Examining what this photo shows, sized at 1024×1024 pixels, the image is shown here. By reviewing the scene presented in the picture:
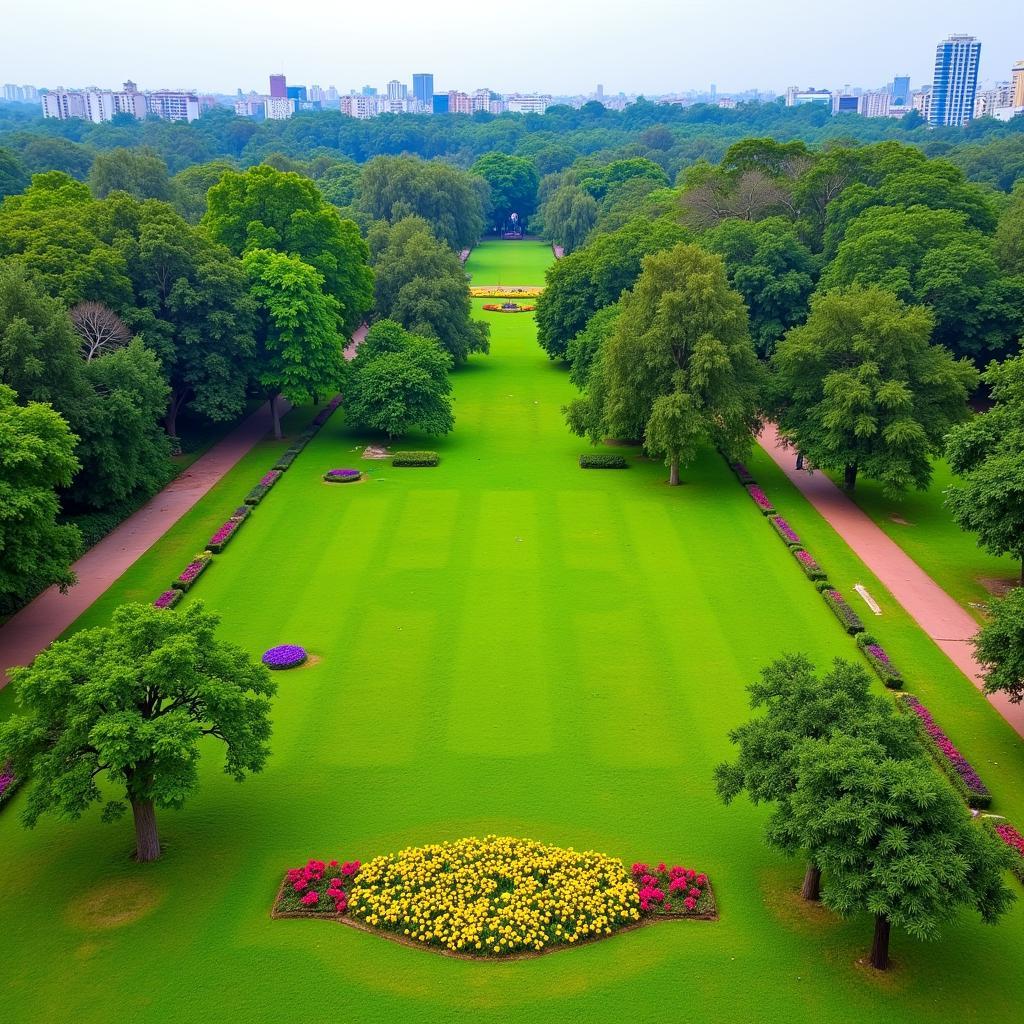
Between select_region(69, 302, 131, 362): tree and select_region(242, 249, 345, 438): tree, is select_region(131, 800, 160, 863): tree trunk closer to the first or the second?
select_region(69, 302, 131, 362): tree

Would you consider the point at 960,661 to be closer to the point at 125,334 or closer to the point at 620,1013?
the point at 620,1013

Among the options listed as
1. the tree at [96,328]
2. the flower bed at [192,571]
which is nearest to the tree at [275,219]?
the tree at [96,328]

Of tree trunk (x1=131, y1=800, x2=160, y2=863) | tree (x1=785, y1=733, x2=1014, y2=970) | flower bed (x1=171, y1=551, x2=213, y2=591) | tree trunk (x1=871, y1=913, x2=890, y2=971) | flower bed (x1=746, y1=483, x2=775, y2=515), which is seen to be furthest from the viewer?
flower bed (x1=746, y1=483, x2=775, y2=515)

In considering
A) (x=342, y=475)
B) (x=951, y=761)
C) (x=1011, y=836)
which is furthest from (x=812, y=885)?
(x=342, y=475)

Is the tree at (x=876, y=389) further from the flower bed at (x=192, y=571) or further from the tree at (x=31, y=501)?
the tree at (x=31, y=501)

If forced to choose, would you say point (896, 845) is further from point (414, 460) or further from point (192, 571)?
point (414, 460)

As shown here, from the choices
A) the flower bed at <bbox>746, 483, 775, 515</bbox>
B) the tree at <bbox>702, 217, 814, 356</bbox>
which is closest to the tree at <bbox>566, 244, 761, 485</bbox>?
the flower bed at <bbox>746, 483, 775, 515</bbox>
